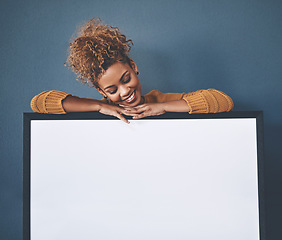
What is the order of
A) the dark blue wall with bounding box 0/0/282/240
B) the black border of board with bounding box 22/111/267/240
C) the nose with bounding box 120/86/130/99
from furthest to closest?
the dark blue wall with bounding box 0/0/282/240
the nose with bounding box 120/86/130/99
the black border of board with bounding box 22/111/267/240

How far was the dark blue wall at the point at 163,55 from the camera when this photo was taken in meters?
1.10

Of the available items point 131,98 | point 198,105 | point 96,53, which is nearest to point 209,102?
point 198,105

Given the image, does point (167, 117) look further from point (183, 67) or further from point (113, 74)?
point (183, 67)

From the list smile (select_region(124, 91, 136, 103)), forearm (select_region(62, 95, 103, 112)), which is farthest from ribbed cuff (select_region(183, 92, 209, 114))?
forearm (select_region(62, 95, 103, 112))

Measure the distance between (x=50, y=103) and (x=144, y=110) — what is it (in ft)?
1.12

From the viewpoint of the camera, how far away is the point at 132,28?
3.70 ft

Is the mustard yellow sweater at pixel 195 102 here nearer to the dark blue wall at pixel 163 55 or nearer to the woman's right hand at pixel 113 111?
the woman's right hand at pixel 113 111

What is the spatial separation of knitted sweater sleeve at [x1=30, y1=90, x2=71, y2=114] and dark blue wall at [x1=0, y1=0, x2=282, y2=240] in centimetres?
37

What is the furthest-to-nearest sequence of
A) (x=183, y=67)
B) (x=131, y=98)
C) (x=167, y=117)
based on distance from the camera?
(x=183, y=67)
(x=131, y=98)
(x=167, y=117)

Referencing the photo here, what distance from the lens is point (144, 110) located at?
75 cm

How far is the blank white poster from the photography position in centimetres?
73

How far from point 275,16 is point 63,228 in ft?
4.58

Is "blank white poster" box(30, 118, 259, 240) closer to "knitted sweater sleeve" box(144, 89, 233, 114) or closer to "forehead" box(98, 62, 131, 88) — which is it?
"knitted sweater sleeve" box(144, 89, 233, 114)

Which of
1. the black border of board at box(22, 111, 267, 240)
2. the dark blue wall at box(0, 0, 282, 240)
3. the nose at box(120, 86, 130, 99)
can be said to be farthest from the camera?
the dark blue wall at box(0, 0, 282, 240)
